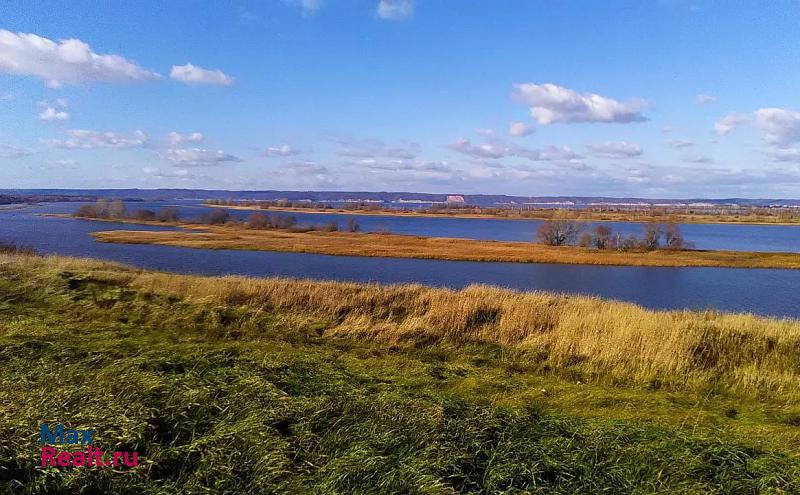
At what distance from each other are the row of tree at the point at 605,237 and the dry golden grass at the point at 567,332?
172 feet

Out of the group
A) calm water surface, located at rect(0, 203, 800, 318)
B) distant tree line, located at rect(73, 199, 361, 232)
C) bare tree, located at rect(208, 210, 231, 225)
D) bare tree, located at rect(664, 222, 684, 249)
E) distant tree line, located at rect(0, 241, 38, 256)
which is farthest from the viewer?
bare tree, located at rect(208, 210, 231, 225)

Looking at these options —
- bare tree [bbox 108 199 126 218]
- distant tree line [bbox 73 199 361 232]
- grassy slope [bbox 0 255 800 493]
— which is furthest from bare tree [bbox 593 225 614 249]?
bare tree [bbox 108 199 126 218]

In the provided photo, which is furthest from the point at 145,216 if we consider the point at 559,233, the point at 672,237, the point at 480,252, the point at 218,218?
the point at 672,237

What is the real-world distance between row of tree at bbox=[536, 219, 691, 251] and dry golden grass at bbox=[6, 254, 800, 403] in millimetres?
52526

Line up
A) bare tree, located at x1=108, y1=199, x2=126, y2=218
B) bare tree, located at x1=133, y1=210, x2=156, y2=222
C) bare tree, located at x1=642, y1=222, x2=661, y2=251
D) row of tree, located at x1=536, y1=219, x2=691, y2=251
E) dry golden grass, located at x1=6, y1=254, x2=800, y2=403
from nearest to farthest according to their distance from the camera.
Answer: dry golden grass, located at x1=6, y1=254, x2=800, y2=403
bare tree, located at x1=642, y1=222, x2=661, y2=251
row of tree, located at x1=536, y1=219, x2=691, y2=251
bare tree, located at x1=133, y1=210, x2=156, y2=222
bare tree, located at x1=108, y1=199, x2=126, y2=218

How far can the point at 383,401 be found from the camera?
16.7 feet

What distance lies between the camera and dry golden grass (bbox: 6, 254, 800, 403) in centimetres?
803

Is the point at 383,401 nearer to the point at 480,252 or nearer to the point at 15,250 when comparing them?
the point at 15,250

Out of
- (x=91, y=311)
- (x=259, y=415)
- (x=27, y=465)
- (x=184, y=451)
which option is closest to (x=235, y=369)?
(x=259, y=415)

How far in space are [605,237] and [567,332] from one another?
58120 mm

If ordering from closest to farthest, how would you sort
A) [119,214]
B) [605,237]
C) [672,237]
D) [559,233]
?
[672,237], [605,237], [559,233], [119,214]

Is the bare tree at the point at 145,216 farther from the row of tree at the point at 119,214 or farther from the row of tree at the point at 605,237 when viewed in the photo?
the row of tree at the point at 605,237

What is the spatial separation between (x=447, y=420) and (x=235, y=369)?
2858 millimetres

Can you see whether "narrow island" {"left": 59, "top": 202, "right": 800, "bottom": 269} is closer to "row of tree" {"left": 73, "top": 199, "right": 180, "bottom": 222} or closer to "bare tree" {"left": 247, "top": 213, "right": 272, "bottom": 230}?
"bare tree" {"left": 247, "top": 213, "right": 272, "bottom": 230}
